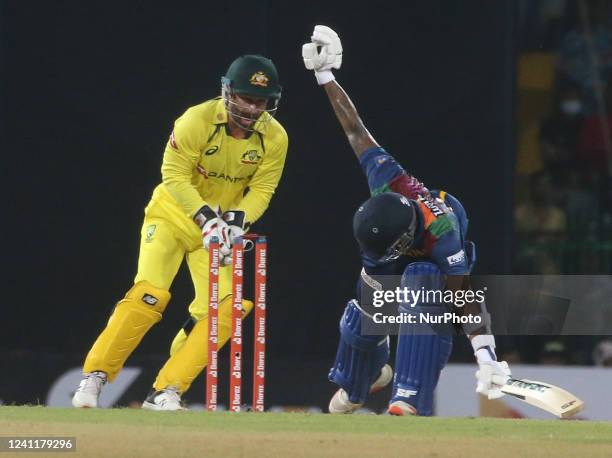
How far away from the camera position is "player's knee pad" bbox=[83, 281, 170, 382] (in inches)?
317

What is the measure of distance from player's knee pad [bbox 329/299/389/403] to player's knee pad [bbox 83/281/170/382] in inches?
36.3

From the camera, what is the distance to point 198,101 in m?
9.85

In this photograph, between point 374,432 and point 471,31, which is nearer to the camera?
point 374,432

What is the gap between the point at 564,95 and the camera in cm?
1031

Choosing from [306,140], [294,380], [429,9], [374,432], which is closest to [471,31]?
[429,9]

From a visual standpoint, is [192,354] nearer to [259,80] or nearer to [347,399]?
[347,399]

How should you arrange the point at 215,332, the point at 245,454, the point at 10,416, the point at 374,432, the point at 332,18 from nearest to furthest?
the point at 245,454
the point at 374,432
the point at 10,416
the point at 215,332
the point at 332,18

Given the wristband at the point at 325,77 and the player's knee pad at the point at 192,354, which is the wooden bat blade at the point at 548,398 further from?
the wristband at the point at 325,77

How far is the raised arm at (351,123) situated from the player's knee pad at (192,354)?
96cm

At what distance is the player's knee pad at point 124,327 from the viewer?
8.05 metres

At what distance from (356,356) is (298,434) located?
1.61 metres

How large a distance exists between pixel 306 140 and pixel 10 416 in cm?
322

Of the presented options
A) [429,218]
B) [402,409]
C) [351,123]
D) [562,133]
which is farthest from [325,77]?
[562,133]

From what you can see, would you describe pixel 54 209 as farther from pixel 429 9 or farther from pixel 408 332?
pixel 408 332
